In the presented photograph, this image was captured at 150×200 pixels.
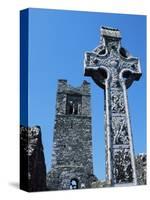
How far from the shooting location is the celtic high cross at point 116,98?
1318cm

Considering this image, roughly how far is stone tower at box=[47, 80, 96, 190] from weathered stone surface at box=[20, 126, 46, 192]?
20 centimetres

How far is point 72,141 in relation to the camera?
12.8 m

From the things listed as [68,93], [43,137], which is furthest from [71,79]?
[43,137]

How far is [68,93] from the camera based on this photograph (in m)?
12.9

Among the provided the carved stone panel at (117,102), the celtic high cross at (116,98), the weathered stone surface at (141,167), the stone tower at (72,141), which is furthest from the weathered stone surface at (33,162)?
the weathered stone surface at (141,167)

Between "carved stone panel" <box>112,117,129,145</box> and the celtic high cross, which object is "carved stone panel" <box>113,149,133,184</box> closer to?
the celtic high cross

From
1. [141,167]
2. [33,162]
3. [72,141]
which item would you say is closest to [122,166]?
[141,167]

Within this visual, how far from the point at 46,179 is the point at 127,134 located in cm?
181

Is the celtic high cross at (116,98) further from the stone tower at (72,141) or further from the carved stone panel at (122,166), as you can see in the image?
the stone tower at (72,141)

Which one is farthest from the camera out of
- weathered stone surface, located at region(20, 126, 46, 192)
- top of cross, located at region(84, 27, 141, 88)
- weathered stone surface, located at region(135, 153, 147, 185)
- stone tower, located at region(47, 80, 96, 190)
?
weathered stone surface, located at region(135, 153, 147, 185)

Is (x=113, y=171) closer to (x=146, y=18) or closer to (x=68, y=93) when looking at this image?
(x=68, y=93)

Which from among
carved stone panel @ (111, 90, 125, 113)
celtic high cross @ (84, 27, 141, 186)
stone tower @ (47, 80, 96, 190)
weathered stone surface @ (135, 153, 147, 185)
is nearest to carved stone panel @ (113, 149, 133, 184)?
celtic high cross @ (84, 27, 141, 186)

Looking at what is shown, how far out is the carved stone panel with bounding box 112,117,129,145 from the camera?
43.7ft

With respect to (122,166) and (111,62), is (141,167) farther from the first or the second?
(111,62)
